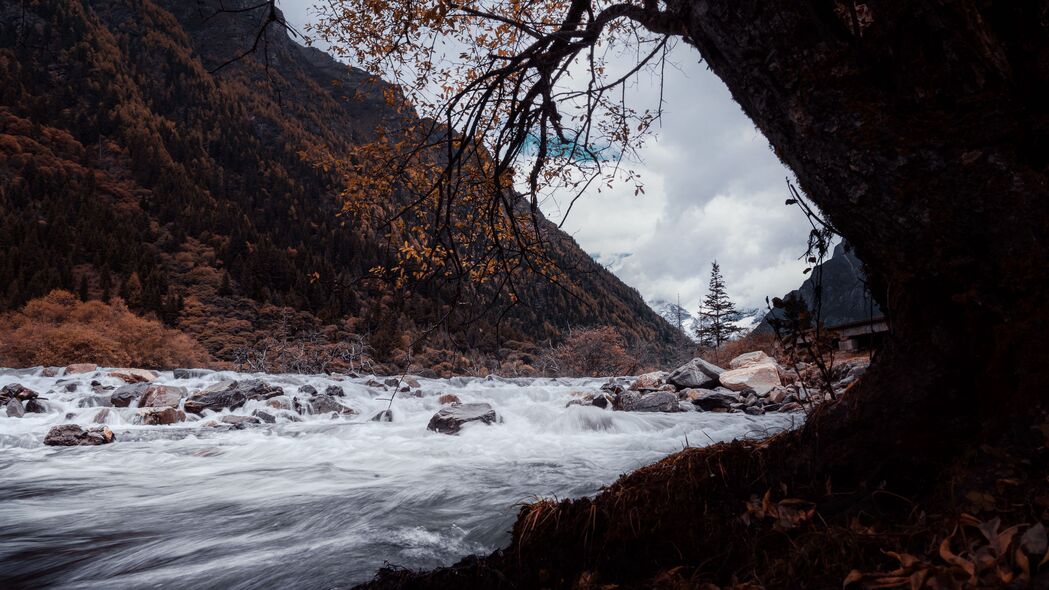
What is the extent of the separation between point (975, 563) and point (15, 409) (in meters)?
13.8

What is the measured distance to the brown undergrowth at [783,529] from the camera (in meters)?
1.09

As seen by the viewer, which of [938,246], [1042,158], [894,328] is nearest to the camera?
[1042,158]

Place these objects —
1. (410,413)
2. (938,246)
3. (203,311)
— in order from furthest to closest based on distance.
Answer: (203,311)
(410,413)
(938,246)

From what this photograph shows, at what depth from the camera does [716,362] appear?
2195 cm

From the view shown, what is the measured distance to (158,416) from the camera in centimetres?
923

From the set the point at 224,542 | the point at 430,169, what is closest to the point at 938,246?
the point at 430,169

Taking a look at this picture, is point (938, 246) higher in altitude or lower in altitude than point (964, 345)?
higher

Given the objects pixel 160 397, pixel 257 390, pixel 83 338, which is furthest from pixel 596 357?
pixel 83 338

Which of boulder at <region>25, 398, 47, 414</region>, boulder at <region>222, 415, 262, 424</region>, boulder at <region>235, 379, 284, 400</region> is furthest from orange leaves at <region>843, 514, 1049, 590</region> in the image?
boulder at <region>25, 398, 47, 414</region>

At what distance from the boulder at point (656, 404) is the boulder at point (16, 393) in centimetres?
1301

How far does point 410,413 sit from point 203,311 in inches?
1302

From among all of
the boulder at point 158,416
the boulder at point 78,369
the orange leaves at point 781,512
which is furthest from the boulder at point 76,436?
the orange leaves at point 781,512

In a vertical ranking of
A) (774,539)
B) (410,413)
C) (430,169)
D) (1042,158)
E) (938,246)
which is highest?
(430,169)

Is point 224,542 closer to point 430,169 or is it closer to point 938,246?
point 430,169
